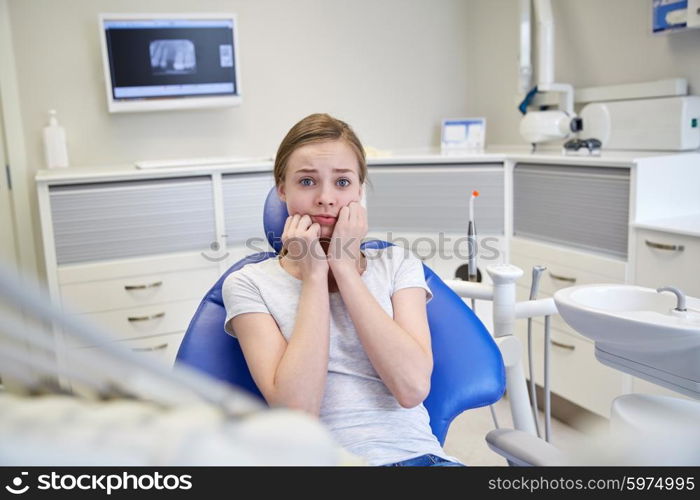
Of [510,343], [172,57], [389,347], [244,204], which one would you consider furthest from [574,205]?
[172,57]

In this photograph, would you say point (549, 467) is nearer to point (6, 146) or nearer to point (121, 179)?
point (121, 179)

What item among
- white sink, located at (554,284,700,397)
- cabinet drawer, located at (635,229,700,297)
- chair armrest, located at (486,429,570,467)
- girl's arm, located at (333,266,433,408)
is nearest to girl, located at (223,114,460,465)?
girl's arm, located at (333,266,433,408)

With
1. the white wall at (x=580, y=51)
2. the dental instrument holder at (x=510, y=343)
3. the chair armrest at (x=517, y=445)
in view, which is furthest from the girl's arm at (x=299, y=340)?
the white wall at (x=580, y=51)

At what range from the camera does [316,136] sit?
1273mm

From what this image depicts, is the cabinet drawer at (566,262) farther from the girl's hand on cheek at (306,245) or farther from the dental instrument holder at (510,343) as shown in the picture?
the girl's hand on cheek at (306,245)

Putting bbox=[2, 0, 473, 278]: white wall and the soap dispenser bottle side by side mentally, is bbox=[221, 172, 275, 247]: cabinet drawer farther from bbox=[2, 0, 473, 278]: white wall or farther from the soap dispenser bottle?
the soap dispenser bottle

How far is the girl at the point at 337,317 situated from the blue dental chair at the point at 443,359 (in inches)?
3.0

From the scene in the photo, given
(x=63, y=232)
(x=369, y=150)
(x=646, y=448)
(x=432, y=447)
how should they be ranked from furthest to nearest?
1. (x=369, y=150)
2. (x=63, y=232)
3. (x=432, y=447)
4. (x=646, y=448)

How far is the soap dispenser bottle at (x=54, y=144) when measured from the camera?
2.80 metres

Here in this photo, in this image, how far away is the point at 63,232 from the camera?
2535mm

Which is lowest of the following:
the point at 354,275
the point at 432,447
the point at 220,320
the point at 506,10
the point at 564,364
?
the point at 564,364

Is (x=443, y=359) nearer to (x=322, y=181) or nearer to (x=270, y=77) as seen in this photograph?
(x=322, y=181)

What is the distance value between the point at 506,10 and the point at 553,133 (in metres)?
0.86
